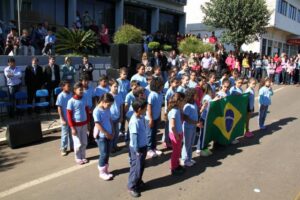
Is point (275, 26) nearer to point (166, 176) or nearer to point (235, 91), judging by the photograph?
point (235, 91)

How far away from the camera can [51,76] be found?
12250 millimetres

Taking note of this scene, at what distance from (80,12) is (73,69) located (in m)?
11.8

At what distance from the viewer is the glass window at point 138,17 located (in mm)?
28325

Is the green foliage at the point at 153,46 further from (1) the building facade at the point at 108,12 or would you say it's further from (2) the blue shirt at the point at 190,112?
(2) the blue shirt at the point at 190,112

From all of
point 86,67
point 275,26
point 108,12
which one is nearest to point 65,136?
point 86,67

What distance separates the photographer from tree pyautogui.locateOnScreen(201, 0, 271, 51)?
25766 mm

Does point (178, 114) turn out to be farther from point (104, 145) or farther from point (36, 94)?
point (36, 94)

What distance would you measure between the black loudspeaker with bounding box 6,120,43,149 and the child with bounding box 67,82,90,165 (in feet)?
6.41

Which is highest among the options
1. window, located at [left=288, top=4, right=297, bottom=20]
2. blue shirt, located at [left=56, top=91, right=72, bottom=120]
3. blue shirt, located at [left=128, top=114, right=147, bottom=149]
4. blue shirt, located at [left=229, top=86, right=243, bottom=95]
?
window, located at [left=288, top=4, right=297, bottom=20]

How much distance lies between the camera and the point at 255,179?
6543 millimetres

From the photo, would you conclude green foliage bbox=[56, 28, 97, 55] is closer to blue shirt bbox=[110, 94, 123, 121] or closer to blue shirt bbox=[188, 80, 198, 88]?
blue shirt bbox=[188, 80, 198, 88]

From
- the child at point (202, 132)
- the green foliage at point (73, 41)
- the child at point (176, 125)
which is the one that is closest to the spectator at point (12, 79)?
the green foliage at point (73, 41)

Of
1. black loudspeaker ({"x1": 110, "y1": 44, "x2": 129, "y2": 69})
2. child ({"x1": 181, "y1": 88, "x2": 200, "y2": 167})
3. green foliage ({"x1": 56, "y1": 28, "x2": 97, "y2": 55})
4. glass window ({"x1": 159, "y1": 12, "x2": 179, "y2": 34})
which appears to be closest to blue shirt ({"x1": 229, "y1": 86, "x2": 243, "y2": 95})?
child ({"x1": 181, "y1": 88, "x2": 200, "y2": 167})

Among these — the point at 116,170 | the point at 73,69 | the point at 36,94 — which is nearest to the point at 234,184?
the point at 116,170
